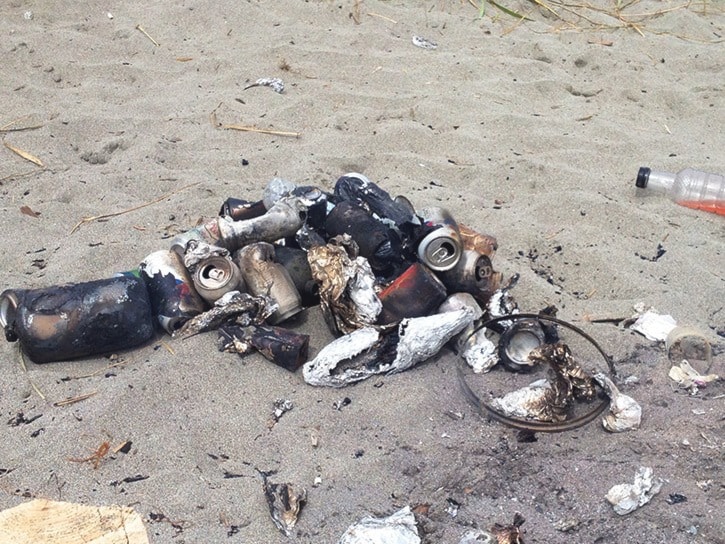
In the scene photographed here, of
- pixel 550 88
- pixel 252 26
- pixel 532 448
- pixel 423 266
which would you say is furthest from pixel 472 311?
pixel 252 26

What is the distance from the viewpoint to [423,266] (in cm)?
236

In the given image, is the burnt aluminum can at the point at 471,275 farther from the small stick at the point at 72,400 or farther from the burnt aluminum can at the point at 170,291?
the small stick at the point at 72,400

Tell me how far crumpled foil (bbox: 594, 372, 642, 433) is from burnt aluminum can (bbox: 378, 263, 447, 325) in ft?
1.86

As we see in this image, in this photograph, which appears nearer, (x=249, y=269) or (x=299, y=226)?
(x=249, y=269)

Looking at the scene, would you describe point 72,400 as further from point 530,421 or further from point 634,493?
point 634,493

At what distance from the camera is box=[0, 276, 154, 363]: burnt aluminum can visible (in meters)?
2.23

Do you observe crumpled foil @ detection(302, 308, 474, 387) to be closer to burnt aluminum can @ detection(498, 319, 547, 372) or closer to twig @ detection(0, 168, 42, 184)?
burnt aluminum can @ detection(498, 319, 547, 372)

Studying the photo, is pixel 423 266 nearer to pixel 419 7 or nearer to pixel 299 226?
pixel 299 226

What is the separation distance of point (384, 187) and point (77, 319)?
4.81 feet

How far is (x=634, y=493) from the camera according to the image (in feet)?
6.15

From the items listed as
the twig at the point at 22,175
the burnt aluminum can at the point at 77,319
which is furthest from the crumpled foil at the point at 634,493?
the twig at the point at 22,175

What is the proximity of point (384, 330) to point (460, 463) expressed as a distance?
462 mm

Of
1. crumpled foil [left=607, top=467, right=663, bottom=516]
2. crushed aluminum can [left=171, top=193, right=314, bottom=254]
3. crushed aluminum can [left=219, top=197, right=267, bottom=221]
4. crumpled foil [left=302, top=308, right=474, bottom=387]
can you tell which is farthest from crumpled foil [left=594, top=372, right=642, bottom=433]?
crushed aluminum can [left=219, top=197, right=267, bottom=221]

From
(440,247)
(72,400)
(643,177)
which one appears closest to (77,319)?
(72,400)
